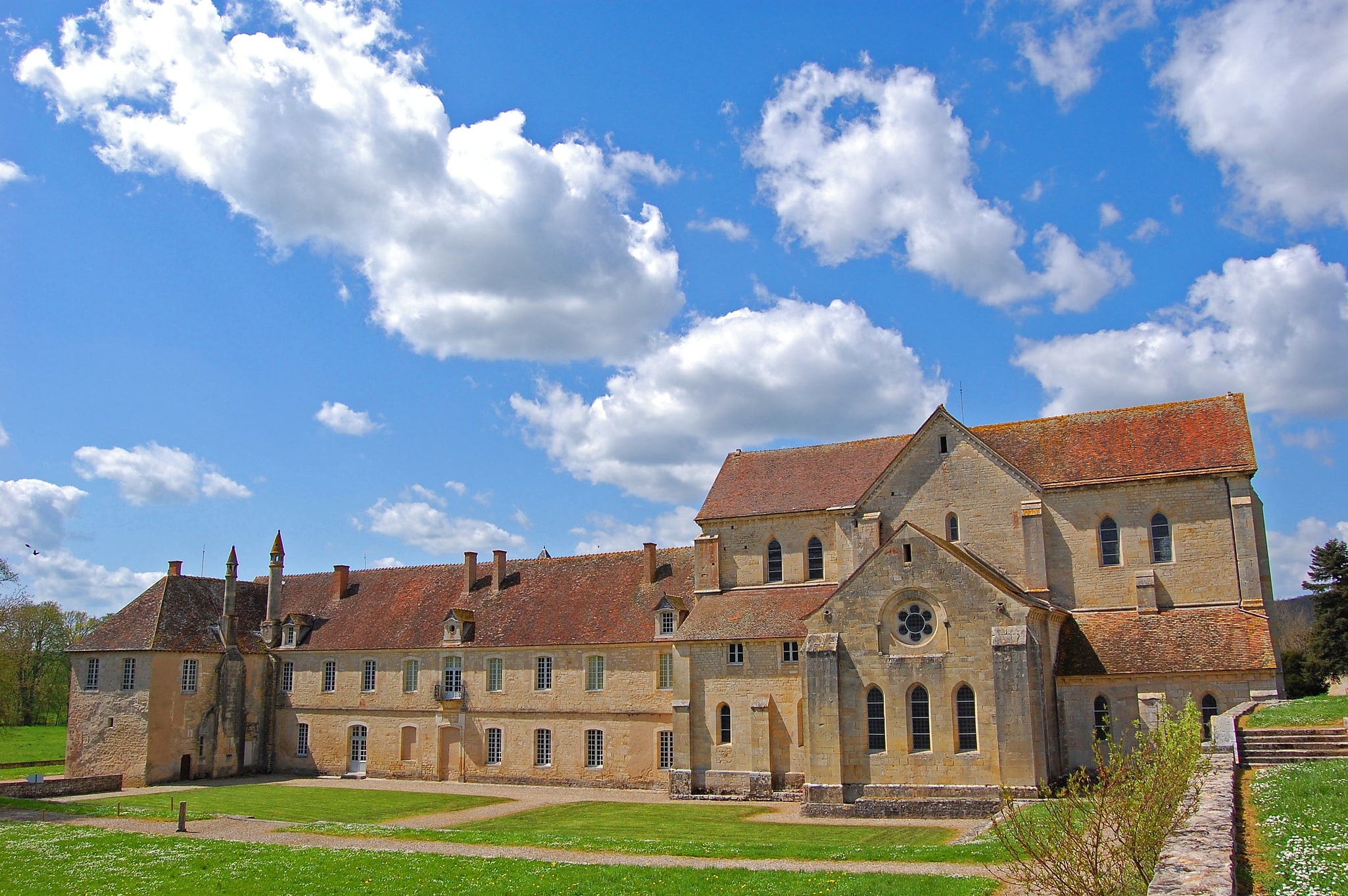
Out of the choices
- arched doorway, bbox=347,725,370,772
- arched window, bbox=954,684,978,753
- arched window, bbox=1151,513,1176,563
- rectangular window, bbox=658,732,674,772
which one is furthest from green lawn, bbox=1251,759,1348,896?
arched doorway, bbox=347,725,370,772

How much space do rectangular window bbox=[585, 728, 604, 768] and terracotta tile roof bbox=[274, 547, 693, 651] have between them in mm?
3723

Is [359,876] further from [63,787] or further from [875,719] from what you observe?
[63,787]

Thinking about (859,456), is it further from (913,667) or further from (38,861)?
(38,861)

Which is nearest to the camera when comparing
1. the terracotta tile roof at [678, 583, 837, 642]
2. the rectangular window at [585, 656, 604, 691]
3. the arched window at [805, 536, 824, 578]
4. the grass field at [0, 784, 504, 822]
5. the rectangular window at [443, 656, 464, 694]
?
the grass field at [0, 784, 504, 822]

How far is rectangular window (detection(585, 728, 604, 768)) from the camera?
40594mm

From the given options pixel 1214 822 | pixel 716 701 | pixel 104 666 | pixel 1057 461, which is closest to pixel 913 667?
pixel 716 701

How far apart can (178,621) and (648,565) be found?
23.5 metres

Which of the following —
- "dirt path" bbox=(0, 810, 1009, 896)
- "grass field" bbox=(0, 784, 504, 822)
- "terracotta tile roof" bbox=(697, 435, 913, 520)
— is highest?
"terracotta tile roof" bbox=(697, 435, 913, 520)

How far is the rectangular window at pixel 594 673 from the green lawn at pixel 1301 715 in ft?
79.5

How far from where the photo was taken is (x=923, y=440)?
37.3m

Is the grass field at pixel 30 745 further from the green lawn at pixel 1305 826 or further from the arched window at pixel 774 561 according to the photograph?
the green lawn at pixel 1305 826

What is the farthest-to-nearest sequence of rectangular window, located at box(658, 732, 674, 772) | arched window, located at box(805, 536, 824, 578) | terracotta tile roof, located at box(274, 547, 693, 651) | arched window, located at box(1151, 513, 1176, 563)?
terracotta tile roof, located at box(274, 547, 693, 651) < arched window, located at box(805, 536, 824, 578) < rectangular window, located at box(658, 732, 674, 772) < arched window, located at box(1151, 513, 1176, 563)

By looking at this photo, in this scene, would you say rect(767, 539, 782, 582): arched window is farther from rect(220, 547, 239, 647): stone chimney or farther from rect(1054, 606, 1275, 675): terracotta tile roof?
rect(220, 547, 239, 647): stone chimney

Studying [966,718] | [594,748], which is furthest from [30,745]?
[966,718]
